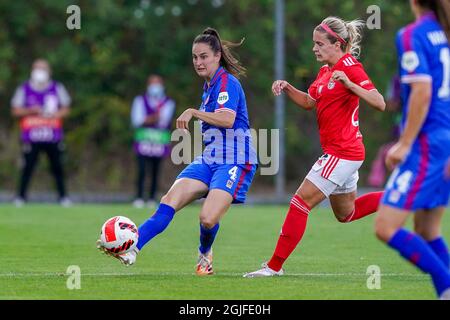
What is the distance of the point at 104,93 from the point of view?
81.1 ft

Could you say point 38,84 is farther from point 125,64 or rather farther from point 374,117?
point 374,117

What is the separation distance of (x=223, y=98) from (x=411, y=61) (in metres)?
2.62

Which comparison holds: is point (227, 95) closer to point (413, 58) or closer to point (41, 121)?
point (413, 58)

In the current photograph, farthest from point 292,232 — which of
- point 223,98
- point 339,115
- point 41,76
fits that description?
point 41,76

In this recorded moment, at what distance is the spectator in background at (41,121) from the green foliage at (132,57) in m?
4.74

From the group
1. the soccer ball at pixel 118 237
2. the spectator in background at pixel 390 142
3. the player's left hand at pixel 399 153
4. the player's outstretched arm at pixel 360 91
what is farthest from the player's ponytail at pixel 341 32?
the spectator in background at pixel 390 142

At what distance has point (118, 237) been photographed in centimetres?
804

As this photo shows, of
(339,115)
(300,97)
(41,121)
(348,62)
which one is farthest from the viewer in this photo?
(41,121)

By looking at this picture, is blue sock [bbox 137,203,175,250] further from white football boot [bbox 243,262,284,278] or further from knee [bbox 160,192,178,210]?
white football boot [bbox 243,262,284,278]

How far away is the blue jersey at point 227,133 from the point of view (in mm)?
8633

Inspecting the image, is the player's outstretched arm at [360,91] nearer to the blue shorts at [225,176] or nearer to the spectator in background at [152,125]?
the blue shorts at [225,176]

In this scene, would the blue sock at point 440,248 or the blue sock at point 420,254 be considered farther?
the blue sock at point 440,248
